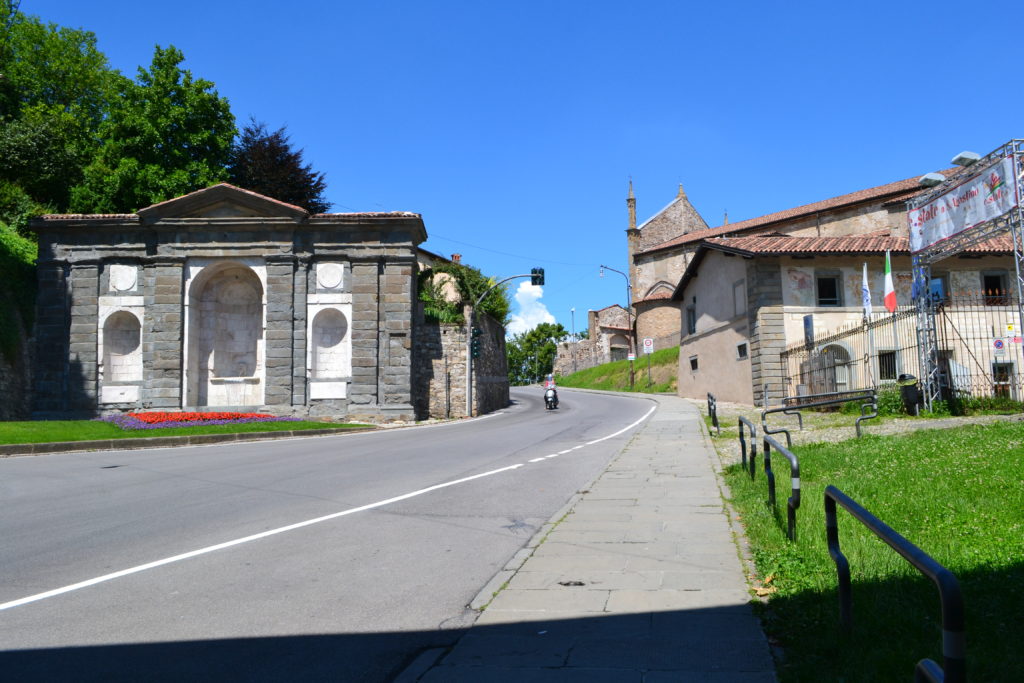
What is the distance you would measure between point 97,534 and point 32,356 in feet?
82.8

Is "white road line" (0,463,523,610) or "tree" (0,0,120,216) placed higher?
"tree" (0,0,120,216)

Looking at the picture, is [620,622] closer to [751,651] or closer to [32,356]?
[751,651]

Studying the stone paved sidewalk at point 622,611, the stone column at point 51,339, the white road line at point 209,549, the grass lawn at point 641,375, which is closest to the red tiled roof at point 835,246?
the grass lawn at point 641,375

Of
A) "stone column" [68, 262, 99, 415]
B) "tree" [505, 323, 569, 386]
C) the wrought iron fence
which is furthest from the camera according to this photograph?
"tree" [505, 323, 569, 386]

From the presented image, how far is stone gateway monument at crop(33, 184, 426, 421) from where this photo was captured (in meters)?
28.7

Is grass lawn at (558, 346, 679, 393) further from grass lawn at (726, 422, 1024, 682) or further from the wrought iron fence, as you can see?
grass lawn at (726, 422, 1024, 682)

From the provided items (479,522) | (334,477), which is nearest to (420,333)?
(334,477)

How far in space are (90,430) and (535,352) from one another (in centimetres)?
7871

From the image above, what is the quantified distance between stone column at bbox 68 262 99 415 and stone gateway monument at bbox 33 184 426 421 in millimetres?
38

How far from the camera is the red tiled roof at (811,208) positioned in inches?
1868

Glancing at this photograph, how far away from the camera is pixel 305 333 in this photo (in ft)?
95.5

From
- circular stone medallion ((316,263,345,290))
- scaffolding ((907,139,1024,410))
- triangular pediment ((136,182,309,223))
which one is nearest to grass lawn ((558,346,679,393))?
circular stone medallion ((316,263,345,290))

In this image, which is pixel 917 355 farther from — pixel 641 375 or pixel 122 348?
pixel 641 375

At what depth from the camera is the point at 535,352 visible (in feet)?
323
